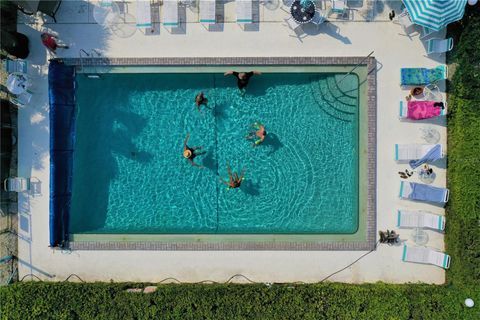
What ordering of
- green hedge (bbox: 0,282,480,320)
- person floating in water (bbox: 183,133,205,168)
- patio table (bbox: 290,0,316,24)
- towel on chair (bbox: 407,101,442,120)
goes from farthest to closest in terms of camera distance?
person floating in water (bbox: 183,133,205,168) < towel on chair (bbox: 407,101,442,120) < patio table (bbox: 290,0,316,24) < green hedge (bbox: 0,282,480,320)

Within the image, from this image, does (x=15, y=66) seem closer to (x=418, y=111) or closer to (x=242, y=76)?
(x=242, y=76)

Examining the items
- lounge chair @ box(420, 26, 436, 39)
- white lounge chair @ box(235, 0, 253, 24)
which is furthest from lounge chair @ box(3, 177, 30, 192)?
lounge chair @ box(420, 26, 436, 39)

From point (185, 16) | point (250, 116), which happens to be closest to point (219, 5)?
point (185, 16)

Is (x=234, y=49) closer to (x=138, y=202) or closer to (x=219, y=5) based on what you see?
(x=219, y=5)

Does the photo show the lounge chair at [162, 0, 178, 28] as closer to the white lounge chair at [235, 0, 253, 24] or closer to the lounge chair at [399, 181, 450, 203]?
the white lounge chair at [235, 0, 253, 24]

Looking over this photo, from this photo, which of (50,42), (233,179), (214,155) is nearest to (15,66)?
(50,42)
